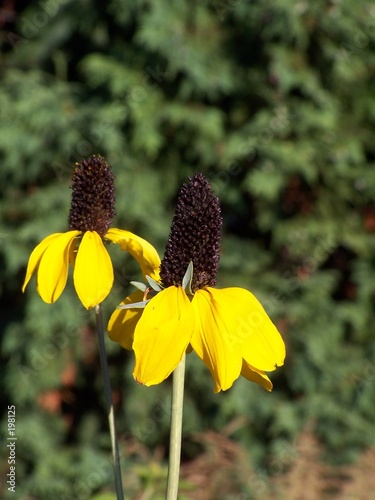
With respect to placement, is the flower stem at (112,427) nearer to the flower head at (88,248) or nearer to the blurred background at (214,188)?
the flower head at (88,248)

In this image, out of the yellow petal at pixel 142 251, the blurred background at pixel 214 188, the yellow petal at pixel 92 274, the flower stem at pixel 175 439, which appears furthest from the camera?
the blurred background at pixel 214 188

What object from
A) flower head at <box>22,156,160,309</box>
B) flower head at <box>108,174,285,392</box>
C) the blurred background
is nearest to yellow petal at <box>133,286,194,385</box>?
flower head at <box>108,174,285,392</box>

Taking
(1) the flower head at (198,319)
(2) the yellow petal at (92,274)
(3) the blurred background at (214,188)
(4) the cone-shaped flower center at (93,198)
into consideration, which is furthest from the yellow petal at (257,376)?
(3) the blurred background at (214,188)

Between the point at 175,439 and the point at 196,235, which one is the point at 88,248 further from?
the point at 175,439

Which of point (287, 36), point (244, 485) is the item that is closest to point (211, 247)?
point (244, 485)

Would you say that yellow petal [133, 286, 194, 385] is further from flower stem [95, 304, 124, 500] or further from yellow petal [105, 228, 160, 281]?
yellow petal [105, 228, 160, 281]
